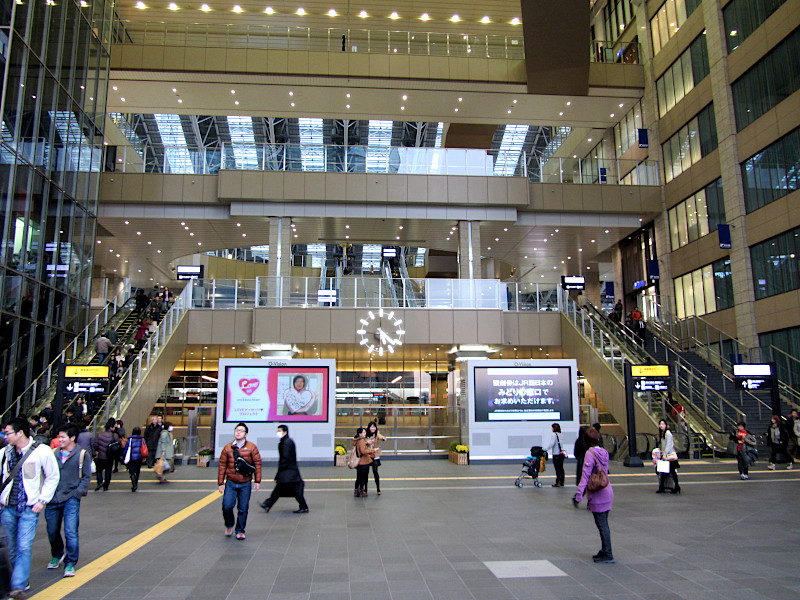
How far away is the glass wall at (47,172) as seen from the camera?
724 inches

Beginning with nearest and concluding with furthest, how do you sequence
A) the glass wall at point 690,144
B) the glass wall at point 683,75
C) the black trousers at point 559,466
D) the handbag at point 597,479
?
the handbag at point 597,479
the black trousers at point 559,466
the glass wall at point 690,144
the glass wall at point 683,75

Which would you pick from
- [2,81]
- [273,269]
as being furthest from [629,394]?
[2,81]

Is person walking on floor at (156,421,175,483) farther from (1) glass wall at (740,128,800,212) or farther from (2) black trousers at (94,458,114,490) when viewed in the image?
(1) glass wall at (740,128,800,212)

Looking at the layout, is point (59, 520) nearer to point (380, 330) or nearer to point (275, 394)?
point (275, 394)

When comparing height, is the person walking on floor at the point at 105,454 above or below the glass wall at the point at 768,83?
below

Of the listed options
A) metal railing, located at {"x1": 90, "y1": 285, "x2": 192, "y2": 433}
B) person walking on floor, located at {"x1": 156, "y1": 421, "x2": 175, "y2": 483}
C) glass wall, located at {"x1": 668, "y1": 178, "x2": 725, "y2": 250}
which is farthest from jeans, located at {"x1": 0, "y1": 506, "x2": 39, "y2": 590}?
glass wall, located at {"x1": 668, "y1": 178, "x2": 725, "y2": 250}

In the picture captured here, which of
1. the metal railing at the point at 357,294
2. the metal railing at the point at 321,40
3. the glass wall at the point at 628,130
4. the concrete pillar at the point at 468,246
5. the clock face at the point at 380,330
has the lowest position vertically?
the clock face at the point at 380,330

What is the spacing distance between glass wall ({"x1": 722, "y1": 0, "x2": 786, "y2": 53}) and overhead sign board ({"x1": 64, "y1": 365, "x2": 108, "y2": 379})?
2527 cm

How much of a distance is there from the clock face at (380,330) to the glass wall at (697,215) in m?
13.8

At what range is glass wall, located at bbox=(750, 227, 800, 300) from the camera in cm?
2135

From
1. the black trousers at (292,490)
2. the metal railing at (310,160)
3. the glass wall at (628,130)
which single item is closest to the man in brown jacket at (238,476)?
the black trousers at (292,490)

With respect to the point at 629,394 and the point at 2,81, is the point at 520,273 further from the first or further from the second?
the point at 2,81

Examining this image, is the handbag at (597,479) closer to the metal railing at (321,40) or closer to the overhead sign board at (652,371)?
the overhead sign board at (652,371)

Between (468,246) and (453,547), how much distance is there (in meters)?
21.5
